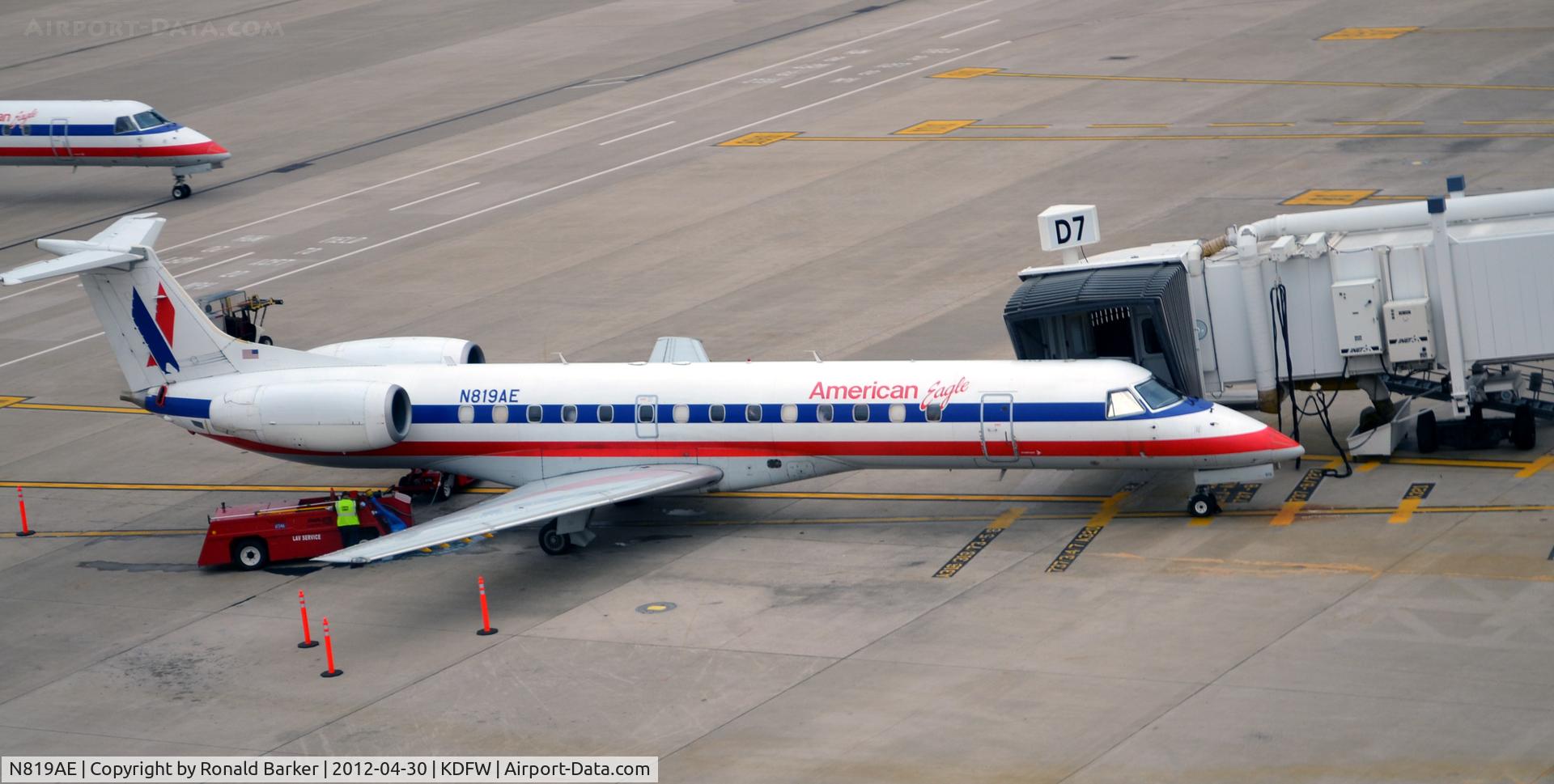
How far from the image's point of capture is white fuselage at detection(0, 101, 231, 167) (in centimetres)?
6569

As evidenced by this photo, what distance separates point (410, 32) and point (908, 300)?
53881mm

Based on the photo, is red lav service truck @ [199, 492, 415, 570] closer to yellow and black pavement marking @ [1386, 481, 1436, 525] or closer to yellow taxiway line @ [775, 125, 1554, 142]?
yellow and black pavement marking @ [1386, 481, 1436, 525]

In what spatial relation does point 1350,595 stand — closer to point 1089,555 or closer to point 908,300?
point 1089,555

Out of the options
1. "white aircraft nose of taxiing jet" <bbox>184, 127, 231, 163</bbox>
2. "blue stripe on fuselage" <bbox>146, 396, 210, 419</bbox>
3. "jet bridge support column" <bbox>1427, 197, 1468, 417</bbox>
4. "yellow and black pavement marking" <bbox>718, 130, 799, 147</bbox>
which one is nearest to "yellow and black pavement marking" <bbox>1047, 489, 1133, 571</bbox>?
"jet bridge support column" <bbox>1427, 197, 1468, 417</bbox>

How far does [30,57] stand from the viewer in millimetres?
93750

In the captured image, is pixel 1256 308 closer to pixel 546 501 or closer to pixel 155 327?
pixel 546 501

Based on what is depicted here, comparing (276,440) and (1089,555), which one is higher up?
(276,440)

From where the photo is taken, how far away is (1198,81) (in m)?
66.5

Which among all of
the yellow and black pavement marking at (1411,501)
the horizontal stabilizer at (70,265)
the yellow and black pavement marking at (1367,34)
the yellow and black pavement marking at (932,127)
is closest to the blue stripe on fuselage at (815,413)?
the yellow and black pavement marking at (1411,501)

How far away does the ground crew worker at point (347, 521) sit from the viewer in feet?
111

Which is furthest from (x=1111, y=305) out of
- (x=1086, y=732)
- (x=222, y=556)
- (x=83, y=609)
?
(x=83, y=609)

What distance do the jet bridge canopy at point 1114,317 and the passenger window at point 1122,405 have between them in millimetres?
1891

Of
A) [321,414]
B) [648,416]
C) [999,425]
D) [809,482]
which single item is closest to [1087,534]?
[999,425]

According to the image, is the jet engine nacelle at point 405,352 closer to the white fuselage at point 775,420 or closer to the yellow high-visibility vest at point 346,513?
the white fuselage at point 775,420
